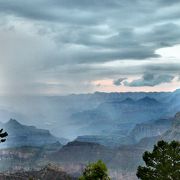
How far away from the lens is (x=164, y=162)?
246 ft

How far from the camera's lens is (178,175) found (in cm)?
7444

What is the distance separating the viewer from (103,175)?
60969 mm

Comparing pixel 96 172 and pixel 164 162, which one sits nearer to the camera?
pixel 96 172

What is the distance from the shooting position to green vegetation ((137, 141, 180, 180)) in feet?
244

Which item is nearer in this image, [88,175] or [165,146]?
[88,175]

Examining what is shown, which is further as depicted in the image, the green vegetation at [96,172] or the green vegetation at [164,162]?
the green vegetation at [164,162]

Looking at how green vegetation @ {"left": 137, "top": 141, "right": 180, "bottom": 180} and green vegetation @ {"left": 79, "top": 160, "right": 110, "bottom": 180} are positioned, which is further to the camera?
green vegetation @ {"left": 137, "top": 141, "right": 180, "bottom": 180}

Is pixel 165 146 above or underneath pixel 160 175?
above

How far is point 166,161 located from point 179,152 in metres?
3.41

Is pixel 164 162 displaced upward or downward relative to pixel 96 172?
upward

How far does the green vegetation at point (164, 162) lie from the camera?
74.2 m

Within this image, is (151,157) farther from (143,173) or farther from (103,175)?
(103,175)

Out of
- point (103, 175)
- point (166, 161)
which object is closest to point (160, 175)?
point (166, 161)

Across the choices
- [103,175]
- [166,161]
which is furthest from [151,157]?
[103,175]
